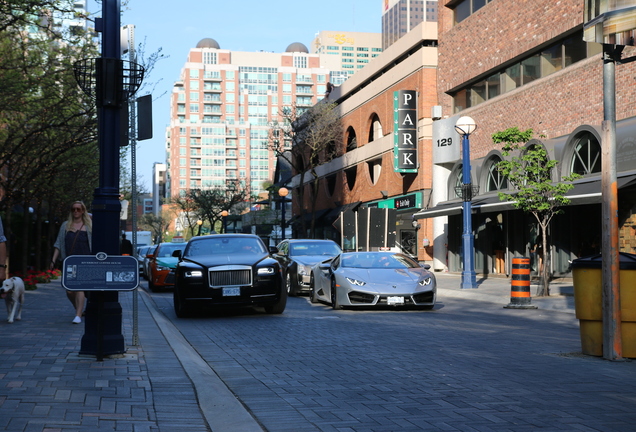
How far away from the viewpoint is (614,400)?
6254mm

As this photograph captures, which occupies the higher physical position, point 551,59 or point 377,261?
point 551,59

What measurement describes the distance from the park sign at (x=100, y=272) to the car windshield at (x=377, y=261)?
8.67 m

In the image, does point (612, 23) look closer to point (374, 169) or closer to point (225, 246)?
point (225, 246)

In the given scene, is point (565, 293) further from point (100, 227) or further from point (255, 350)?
point (100, 227)

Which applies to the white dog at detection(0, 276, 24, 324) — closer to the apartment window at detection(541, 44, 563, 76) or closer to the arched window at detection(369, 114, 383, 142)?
the apartment window at detection(541, 44, 563, 76)

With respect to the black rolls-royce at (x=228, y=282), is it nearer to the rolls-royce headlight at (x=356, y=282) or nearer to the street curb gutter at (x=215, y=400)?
the rolls-royce headlight at (x=356, y=282)

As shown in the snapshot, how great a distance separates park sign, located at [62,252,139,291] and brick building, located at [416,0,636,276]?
48.5 feet

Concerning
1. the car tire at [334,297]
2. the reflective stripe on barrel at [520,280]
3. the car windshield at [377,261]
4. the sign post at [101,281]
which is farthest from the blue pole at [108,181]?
the reflective stripe on barrel at [520,280]

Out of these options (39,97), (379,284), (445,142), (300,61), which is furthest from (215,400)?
(300,61)

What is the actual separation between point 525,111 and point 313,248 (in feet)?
38.7

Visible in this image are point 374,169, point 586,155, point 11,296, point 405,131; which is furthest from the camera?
point 374,169

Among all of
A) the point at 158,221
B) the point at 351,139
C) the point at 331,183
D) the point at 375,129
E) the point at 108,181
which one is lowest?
the point at 108,181

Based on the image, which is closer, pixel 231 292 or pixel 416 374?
pixel 416 374

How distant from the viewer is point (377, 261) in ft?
54.6
